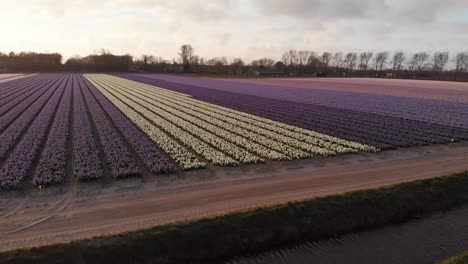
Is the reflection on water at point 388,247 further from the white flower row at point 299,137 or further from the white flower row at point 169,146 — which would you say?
the white flower row at point 299,137

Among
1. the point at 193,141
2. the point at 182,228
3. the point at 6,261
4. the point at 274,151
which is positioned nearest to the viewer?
the point at 6,261

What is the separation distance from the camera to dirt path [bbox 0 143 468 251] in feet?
30.4

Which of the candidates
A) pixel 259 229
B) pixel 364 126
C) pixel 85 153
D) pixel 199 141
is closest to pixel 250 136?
pixel 199 141

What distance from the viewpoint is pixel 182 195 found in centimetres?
1153

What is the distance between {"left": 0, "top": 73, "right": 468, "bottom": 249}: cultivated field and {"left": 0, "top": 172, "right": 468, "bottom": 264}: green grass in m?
0.62

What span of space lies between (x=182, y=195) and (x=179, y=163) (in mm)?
3541

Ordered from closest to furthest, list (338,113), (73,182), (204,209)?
1. (204,209)
2. (73,182)
3. (338,113)

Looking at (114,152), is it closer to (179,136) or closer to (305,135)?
(179,136)

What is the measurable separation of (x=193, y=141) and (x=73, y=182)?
7572mm

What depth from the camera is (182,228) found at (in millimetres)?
9320

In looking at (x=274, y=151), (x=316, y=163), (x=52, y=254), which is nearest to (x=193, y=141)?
(x=274, y=151)

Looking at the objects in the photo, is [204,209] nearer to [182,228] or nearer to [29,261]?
[182,228]

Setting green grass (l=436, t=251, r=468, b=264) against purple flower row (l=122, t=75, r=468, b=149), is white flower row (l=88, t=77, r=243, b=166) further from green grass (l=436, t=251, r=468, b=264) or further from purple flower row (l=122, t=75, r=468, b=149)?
green grass (l=436, t=251, r=468, b=264)

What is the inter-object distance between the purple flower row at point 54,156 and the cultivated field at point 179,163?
5 cm
